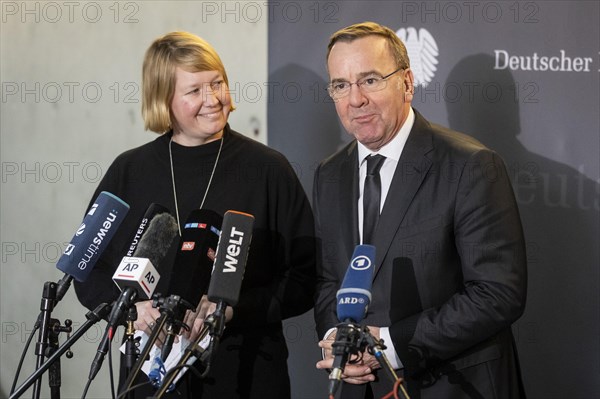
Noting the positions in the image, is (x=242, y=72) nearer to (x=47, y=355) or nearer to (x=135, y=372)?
(x=47, y=355)

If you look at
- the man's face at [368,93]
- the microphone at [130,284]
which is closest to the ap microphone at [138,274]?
the microphone at [130,284]

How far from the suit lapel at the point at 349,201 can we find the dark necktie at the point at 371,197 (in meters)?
0.05

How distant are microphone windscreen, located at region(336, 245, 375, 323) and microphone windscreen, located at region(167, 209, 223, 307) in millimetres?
472

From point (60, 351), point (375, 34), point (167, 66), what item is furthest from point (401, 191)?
point (60, 351)

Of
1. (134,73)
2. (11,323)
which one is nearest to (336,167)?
(134,73)

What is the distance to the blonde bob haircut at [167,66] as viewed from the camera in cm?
285

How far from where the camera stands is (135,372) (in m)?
1.79

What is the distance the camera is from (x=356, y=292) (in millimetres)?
1803

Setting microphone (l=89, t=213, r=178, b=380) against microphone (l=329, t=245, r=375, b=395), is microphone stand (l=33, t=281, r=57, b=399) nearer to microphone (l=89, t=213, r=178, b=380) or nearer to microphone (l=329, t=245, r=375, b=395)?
microphone (l=89, t=213, r=178, b=380)

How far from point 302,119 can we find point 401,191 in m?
1.56

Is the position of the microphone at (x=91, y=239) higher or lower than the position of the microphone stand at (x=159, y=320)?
higher

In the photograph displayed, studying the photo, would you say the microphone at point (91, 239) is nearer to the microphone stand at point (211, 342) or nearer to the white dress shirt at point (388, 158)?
the microphone stand at point (211, 342)

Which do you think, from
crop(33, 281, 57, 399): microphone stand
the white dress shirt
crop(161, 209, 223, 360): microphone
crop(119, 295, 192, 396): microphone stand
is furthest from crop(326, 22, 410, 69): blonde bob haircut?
crop(33, 281, 57, 399): microphone stand

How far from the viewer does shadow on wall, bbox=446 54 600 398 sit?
12.2 ft
